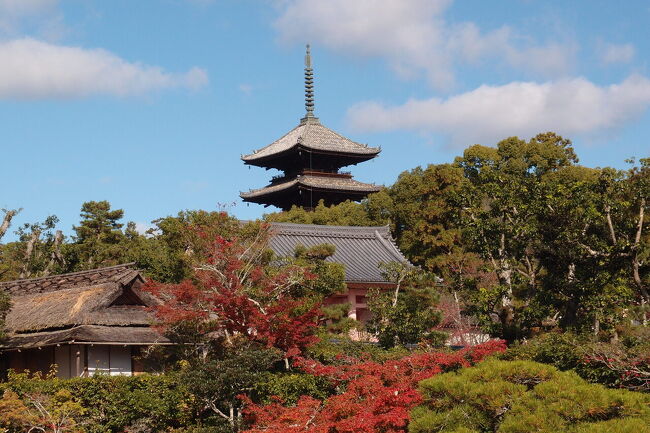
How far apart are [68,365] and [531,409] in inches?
494

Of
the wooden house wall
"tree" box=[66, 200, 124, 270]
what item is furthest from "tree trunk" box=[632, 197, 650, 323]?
"tree" box=[66, 200, 124, 270]

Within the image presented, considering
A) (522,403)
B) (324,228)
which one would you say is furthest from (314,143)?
(522,403)

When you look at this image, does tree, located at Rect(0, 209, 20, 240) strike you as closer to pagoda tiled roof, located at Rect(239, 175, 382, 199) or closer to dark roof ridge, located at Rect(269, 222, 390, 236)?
dark roof ridge, located at Rect(269, 222, 390, 236)

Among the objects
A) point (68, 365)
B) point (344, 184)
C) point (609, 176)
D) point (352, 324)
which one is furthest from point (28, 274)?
point (609, 176)

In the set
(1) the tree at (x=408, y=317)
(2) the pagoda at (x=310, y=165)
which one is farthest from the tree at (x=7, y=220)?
(2) the pagoda at (x=310, y=165)

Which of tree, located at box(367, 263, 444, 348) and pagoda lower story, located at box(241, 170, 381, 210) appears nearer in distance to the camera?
tree, located at box(367, 263, 444, 348)

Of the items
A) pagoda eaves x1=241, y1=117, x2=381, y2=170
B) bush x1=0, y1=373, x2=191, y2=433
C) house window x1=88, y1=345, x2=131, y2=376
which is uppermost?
pagoda eaves x1=241, y1=117, x2=381, y2=170

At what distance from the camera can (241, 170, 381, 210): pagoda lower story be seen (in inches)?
1676

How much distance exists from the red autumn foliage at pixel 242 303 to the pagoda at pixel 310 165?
23.8 m

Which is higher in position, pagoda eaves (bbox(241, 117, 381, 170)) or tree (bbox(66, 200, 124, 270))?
pagoda eaves (bbox(241, 117, 381, 170))

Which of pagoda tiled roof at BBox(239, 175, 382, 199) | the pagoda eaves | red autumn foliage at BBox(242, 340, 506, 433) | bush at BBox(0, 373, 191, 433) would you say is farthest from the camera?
the pagoda eaves

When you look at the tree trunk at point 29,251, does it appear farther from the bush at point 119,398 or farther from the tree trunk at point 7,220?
the bush at point 119,398

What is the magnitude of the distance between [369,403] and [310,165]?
31485 mm

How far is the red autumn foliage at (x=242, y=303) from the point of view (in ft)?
54.6
